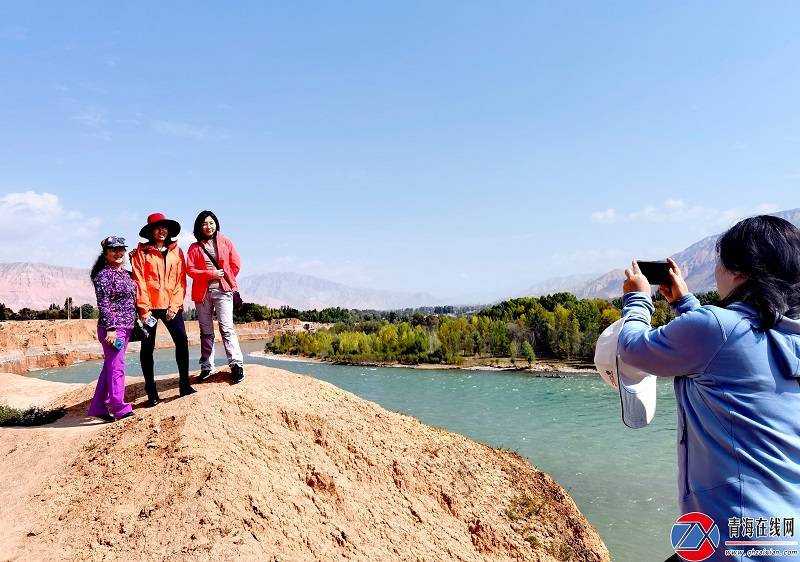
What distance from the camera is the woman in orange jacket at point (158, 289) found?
22.9 ft

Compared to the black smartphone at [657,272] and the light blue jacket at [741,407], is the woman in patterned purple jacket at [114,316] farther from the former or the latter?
the light blue jacket at [741,407]

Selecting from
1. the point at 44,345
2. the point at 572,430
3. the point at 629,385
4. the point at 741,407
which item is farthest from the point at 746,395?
the point at 44,345

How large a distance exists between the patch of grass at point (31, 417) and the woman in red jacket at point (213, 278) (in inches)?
93.8

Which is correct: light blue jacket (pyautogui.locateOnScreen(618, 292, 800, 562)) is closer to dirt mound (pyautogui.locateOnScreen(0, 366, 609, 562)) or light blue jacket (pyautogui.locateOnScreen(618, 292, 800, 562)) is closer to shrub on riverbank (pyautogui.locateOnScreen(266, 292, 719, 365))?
dirt mound (pyautogui.locateOnScreen(0, 366, 609, 562))

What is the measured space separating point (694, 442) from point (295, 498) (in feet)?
14.5

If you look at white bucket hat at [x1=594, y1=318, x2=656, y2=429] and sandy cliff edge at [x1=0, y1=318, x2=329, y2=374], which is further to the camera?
sandy cliff edge at [x1=0, y1=318, x2=329, y2=374]

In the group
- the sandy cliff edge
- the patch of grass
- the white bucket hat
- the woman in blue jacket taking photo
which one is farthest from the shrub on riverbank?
the woman in blue jacket taking photo

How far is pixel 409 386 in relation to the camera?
39.6 metres

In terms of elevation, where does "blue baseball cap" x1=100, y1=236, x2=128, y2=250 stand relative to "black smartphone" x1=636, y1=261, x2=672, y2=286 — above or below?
above

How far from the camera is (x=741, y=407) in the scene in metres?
1.68

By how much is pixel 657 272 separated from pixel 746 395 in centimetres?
66

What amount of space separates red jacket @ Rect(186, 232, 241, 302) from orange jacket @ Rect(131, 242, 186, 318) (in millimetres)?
176

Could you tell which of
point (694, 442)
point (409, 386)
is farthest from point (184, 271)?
point (409, 386)

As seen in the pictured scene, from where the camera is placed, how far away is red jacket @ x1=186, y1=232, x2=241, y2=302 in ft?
24.1
